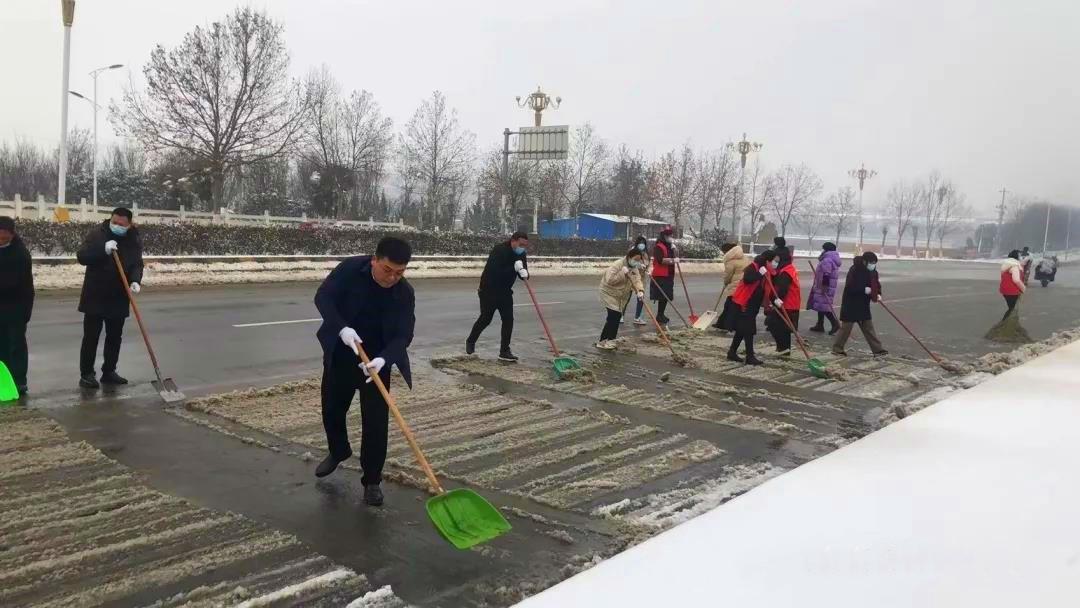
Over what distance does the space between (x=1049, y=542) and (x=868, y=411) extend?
3.79 meters

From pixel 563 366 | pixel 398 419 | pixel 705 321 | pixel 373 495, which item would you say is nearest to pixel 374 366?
pixel 398 419

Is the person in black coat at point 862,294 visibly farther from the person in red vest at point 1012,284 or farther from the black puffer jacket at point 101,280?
the black puffer jacket at point 101,280

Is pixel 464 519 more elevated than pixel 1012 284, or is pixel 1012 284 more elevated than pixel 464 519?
pixel 1012 284

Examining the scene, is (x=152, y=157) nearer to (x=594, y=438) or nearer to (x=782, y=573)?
(x=594, y=438)

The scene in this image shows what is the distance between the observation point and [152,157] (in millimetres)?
37219

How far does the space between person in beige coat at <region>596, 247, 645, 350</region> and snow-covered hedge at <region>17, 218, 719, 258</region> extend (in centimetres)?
1215

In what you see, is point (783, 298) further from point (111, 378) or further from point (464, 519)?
point (111, 378)

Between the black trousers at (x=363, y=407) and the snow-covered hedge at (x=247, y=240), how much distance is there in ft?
46.7

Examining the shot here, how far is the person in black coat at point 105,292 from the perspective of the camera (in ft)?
22.4

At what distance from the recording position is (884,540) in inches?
152

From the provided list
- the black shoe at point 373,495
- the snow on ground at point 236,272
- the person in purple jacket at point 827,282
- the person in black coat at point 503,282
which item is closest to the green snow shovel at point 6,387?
the black shoe at point 373,495

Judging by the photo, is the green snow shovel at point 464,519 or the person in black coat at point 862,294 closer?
the green snow shovel at point 464,519

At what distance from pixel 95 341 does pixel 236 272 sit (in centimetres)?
1197

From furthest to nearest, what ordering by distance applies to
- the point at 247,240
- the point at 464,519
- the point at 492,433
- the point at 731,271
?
the point at 247,240 → the point at 731,271 → the point at 492,433 → the point at 464,519
